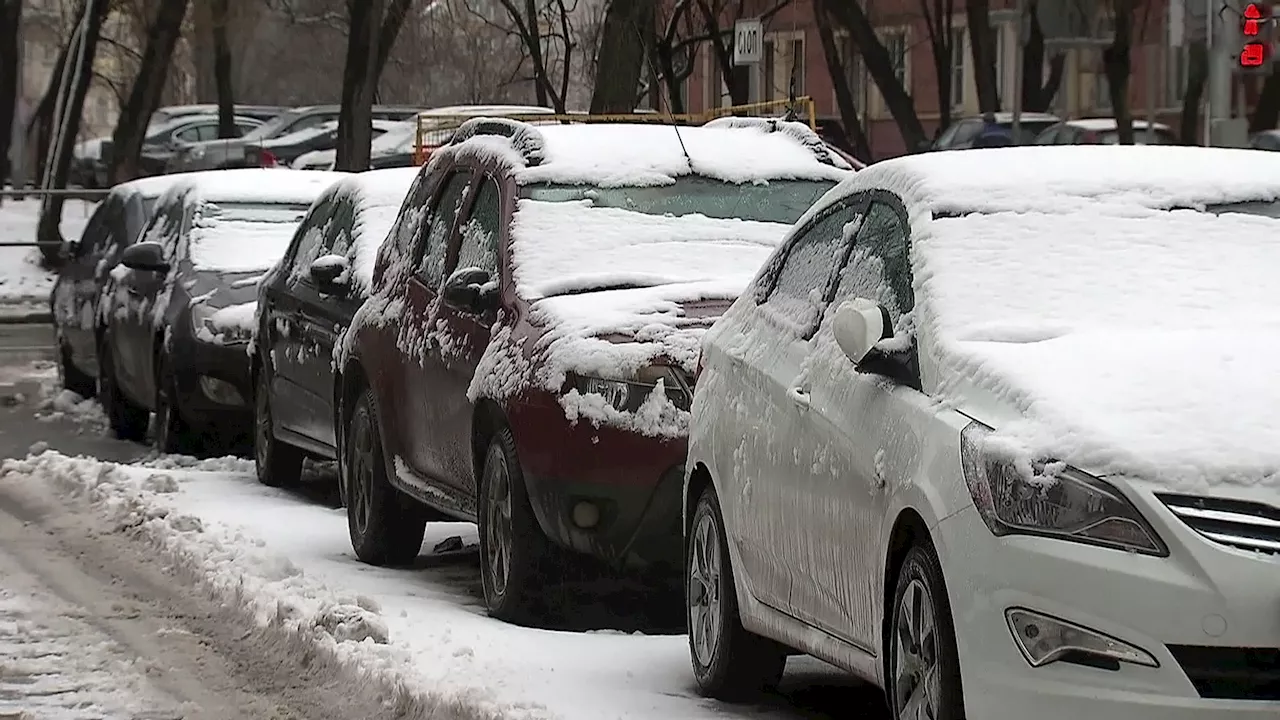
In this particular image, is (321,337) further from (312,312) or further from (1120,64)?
(1120,64)

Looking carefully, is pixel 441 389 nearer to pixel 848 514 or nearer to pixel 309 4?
pixel 848 514

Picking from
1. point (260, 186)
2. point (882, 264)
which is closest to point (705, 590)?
point (882, 264)

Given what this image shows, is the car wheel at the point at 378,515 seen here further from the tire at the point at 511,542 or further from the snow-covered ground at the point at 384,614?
the tire at the point at 511,542

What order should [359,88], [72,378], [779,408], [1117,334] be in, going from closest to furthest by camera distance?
[1117,334] < [779,408] < [72,378] < [359,88]

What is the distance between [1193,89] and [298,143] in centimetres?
1918

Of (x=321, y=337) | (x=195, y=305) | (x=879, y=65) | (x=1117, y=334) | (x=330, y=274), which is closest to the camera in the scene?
(x=1117, y=334)

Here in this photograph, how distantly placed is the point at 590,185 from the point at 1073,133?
26.1m

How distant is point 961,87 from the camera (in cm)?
5406

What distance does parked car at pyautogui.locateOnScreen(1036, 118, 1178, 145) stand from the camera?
113 feet

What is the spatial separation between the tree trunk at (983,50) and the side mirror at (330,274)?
25.9 m

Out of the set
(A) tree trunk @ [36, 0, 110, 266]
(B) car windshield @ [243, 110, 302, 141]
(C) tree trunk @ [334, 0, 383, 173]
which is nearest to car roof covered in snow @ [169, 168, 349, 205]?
(C) tree trunk @ [334, 0, 383, 173]

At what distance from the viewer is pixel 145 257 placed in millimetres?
15219

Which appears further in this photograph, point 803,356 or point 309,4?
point 309,4

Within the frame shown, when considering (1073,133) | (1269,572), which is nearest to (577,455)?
(1269,572)
